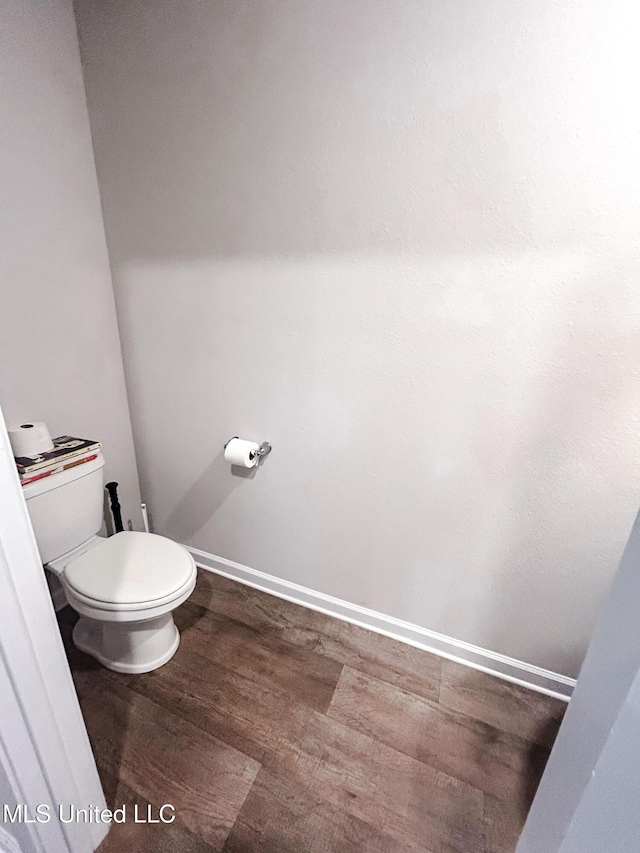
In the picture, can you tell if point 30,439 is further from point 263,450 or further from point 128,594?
point 263,450

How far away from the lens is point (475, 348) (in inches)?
46.8

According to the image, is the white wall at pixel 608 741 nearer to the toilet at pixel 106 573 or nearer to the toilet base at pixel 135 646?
the toilet at pixel 106 573

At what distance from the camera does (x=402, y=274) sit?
1.21 metres

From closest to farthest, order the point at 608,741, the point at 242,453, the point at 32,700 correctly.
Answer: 1. the point at 608,741
2. the point at 32,700
3. the point at 242,453

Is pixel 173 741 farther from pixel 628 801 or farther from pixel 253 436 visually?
pixel 628 801

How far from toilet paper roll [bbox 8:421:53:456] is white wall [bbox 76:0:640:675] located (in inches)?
19.6

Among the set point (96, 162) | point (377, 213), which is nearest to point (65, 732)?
point (377, 213)

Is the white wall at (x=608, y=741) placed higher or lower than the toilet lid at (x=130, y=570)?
higher

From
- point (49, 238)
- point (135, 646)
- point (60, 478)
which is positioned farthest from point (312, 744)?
point (49, 238)

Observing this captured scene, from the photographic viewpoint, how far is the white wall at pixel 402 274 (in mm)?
990

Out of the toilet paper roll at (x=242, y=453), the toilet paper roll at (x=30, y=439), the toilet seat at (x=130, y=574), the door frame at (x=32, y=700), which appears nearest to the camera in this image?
the door frame at (x=32, y=700)

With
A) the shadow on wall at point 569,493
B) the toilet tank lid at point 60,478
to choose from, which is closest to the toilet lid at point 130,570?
the toilet tank lid at point 60,478

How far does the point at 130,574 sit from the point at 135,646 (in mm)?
308

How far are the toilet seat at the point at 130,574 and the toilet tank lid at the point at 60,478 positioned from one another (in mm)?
278
